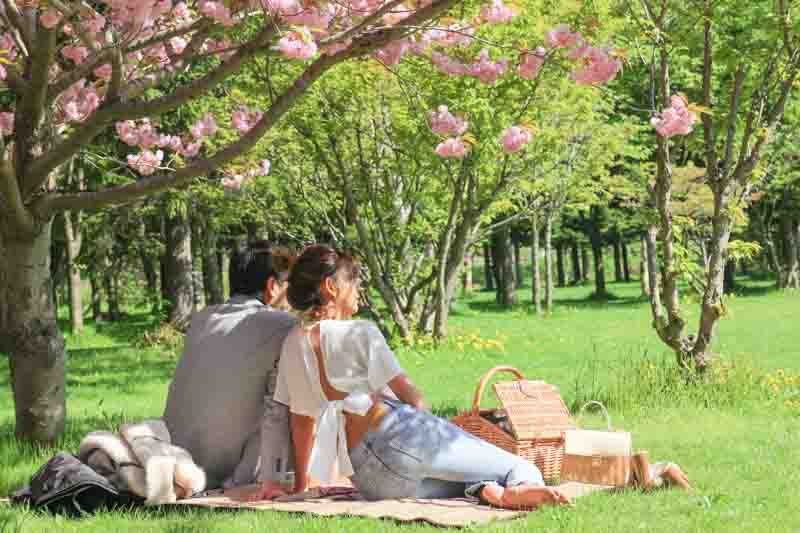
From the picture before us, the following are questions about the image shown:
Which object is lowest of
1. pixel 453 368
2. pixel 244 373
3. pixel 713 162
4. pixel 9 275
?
pixel 453 368

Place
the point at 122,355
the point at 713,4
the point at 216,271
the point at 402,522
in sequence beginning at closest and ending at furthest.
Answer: the point at 402,522 → the point at 713,4 → the point at 122,355 → the point at 216,271

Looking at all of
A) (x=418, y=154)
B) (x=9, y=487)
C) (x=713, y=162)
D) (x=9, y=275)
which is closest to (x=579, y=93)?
(x=418, y=154)

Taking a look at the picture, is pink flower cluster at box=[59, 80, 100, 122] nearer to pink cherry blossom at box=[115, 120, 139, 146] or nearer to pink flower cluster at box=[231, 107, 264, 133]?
pink cherry blossom at box=[115, 120, 139, 146]

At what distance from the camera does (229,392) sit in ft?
15.9

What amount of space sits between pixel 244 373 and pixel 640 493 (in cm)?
196

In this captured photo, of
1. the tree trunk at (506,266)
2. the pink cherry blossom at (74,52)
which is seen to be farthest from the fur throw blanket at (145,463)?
the tree trunk at (506,266)

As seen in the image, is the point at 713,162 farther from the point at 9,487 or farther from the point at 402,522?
the point at 9,487

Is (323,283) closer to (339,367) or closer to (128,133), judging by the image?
(339,367)

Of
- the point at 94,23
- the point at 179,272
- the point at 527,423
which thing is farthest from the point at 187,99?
the point at 179,272

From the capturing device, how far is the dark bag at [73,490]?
450 cm

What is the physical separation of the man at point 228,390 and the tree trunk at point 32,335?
5.53 ft

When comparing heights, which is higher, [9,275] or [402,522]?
[9,275]

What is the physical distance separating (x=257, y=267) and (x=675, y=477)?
2.29 m

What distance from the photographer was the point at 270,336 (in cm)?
491
